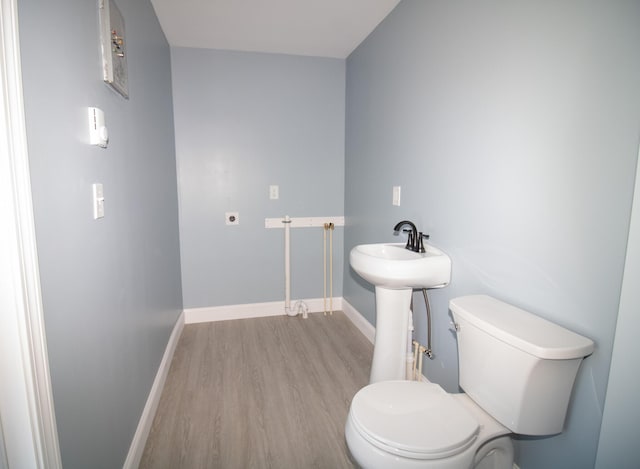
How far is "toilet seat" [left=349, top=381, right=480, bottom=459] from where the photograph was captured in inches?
40.9

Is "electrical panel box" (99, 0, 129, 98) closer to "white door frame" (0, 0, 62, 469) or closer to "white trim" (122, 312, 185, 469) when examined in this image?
"white door frame" (0, 0, 62, 469)

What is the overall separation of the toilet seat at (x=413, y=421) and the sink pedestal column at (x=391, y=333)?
56 centimetres

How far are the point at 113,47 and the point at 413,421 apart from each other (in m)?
1.78

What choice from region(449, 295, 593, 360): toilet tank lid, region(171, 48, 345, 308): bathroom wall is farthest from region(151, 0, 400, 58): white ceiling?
region(449, 295, 593, 360): toilet tank lid

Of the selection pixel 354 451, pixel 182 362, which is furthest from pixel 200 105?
pixel 354 451

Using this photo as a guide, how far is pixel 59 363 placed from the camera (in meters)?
0.92

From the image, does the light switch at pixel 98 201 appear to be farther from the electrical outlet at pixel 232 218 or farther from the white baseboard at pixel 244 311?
the white baseboard at pixel 244 311

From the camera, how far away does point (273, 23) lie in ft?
8.16

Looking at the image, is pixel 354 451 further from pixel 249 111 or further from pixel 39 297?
pixel 249 111

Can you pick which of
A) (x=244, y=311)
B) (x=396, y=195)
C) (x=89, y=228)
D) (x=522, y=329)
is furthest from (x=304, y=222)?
(x=522, y=329)

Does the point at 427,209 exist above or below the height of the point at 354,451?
above

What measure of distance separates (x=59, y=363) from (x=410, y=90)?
6.97 ft

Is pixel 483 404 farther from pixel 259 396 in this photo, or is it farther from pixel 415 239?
pixel 259 396

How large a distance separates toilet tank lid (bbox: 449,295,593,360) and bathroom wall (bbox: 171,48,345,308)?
2.12m
